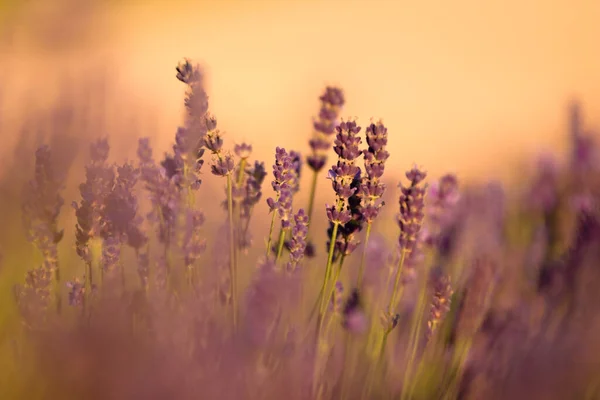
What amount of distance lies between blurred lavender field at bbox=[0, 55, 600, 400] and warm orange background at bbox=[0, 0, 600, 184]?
10.3 feet

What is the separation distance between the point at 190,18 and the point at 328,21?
2429 mm

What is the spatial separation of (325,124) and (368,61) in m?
7.65

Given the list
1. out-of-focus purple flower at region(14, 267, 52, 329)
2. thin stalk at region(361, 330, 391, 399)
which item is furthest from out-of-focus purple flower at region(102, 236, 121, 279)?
thin stalk at region(361, 330, 391, 399)

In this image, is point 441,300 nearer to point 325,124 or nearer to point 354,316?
point 354,316

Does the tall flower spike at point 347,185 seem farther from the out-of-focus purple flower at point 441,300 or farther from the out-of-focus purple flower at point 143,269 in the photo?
the out-of-focus purple flower at point 143,269

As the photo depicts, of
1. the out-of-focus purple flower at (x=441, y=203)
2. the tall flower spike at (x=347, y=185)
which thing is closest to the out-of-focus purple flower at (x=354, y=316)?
the tall flower spike at (x=347, y=185)

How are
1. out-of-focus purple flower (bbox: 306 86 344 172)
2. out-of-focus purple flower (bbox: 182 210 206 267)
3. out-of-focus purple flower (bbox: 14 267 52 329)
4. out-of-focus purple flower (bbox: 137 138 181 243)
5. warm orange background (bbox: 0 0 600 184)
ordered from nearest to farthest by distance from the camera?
out-of-focus purple flower (bbox: 14 267 52 329) < out-of-focus purple flower (bbox: 182 210 206 267) < out-of-focus purple flower (bbox: 137 138 181 243) < out-of-focus purple flower (bbox: 306 86 344 172) < warm orange background (bbox: 0 0 600 184)

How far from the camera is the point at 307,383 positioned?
127 centimetres

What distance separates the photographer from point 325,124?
5.97 ft

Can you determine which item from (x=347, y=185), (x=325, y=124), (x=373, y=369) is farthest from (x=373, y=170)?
(x=373, y=369)

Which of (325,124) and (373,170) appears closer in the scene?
(373,170)

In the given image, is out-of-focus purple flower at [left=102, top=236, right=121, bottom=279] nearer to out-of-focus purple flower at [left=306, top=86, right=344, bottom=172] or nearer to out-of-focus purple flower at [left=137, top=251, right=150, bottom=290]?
out-of-focus purple flower at [left=137, top=251, right=150, bottom=290]

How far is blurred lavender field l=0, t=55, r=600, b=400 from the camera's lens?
1.11 m

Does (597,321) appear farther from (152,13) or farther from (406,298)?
(152,13)
